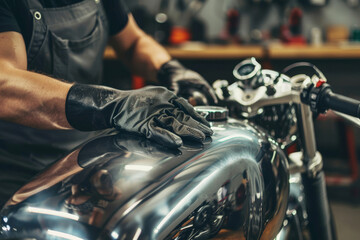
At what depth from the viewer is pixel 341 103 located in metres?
0.64

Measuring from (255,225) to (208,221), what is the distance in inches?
4.0

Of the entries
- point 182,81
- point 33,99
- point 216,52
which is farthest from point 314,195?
point 216,52

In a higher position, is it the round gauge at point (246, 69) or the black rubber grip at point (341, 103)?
the round gauge at point (246, 69)

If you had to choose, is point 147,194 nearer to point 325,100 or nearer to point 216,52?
point 325,100

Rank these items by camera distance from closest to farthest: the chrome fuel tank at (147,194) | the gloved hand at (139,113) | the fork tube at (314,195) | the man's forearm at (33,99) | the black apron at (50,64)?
the chrome fuel tank at (147,194) < the gloved hand at (139,113) < the man's forearm at (33,99) < the fork tube at (314,195) < the black apron at (50,64)

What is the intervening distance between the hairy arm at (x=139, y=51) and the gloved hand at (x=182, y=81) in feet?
0.32

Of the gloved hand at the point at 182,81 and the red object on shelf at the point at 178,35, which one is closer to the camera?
the gloved hand at the point at 182,81

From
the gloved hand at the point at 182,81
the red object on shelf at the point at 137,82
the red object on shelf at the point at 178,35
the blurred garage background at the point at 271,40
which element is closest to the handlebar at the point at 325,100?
the gloved hand at the point at 182,81

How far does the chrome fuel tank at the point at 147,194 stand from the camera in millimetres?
458

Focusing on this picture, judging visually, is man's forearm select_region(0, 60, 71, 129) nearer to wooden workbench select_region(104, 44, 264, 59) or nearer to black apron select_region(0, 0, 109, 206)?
black apron select_region(0, 0, 109, 206)

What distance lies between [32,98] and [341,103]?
53 centimetres

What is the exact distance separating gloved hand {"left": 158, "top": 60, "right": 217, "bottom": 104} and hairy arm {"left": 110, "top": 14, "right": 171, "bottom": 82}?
0.10m

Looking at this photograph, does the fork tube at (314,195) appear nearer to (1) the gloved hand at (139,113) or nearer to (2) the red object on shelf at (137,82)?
(1) the gloved hand at (139,113)

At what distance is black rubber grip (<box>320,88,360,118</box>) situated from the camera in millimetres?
614
